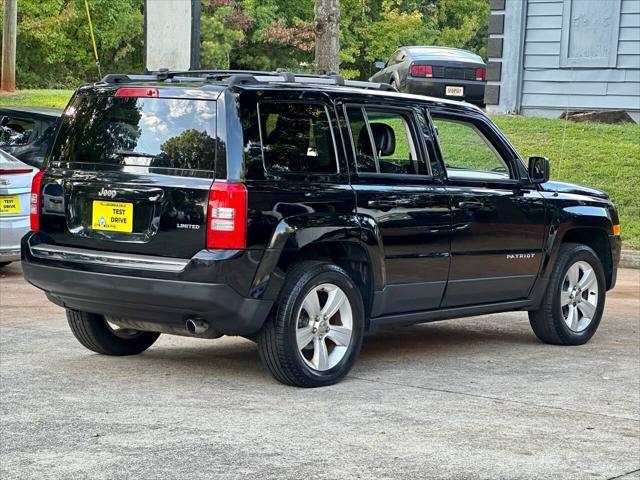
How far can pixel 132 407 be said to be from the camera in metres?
6.88

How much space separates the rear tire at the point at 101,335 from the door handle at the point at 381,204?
1858mm

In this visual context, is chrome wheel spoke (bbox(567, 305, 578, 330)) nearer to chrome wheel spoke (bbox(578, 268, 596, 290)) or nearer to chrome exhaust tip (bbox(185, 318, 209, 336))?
chrome wheel spoke (bbox(578, 268, 596, 290))

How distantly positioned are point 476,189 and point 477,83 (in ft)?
57.1

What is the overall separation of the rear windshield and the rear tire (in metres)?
1.09

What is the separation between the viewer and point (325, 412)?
6.91 metres

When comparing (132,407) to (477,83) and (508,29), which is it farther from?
(477,83)

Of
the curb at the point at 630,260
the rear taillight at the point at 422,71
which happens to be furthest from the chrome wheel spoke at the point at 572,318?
the rear taillight at the point at 422,71

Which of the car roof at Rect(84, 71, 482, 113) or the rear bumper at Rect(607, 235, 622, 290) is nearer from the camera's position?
the car roof at Rect(84, 71, 482, 113)

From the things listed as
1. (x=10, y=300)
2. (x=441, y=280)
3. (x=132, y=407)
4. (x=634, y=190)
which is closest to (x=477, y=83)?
(x=634, y=190)

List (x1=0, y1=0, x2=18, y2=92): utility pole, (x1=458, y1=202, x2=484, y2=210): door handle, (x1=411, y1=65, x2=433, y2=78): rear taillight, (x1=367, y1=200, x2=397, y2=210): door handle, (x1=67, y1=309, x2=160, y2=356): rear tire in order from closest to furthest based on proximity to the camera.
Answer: (x1=367, y1=200, x2=397, y2=210): door handle < (x1=67, y1=309, x2=160, y2=356): rear tire < (x1=458, y1=202, x2=484, y2=210): door handle < (x1=411, y1=65, x2=433, y2=78): rear taillight < (x1=0, y1=0, x2=18, y2=92): utility pole

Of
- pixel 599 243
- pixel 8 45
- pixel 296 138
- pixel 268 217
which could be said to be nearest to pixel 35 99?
pixel 8 45

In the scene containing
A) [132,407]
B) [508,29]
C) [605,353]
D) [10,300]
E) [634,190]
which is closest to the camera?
[132,407]

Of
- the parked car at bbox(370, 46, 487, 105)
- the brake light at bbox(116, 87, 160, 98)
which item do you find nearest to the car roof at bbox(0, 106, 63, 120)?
the brake light at bbox(116, 87, 160, 98)

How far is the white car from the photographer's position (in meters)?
12.0
